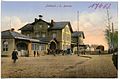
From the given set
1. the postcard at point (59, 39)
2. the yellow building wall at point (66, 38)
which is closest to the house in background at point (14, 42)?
the postcard at point (59, 39)

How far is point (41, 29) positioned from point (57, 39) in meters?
0.12

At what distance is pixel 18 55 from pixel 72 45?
1.16 ft

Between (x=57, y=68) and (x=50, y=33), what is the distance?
24 cm

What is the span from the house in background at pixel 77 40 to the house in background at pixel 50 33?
0.08ft

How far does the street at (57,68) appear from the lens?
54.4ft

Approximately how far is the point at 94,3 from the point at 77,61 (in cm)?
39

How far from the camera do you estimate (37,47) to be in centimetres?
1670

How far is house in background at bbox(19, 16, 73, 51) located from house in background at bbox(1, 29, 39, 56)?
0.03 metres

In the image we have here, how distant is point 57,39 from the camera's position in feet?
54.7

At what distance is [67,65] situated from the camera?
655 inches

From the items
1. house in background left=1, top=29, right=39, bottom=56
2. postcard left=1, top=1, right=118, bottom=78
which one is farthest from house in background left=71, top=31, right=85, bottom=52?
house in background left=1, top=29, right=39, bottom=56

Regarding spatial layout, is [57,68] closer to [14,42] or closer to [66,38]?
[66,38]

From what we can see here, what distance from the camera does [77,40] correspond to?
658 inches

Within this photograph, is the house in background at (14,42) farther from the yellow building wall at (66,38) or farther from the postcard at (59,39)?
the yellow building wall at (66,38)
